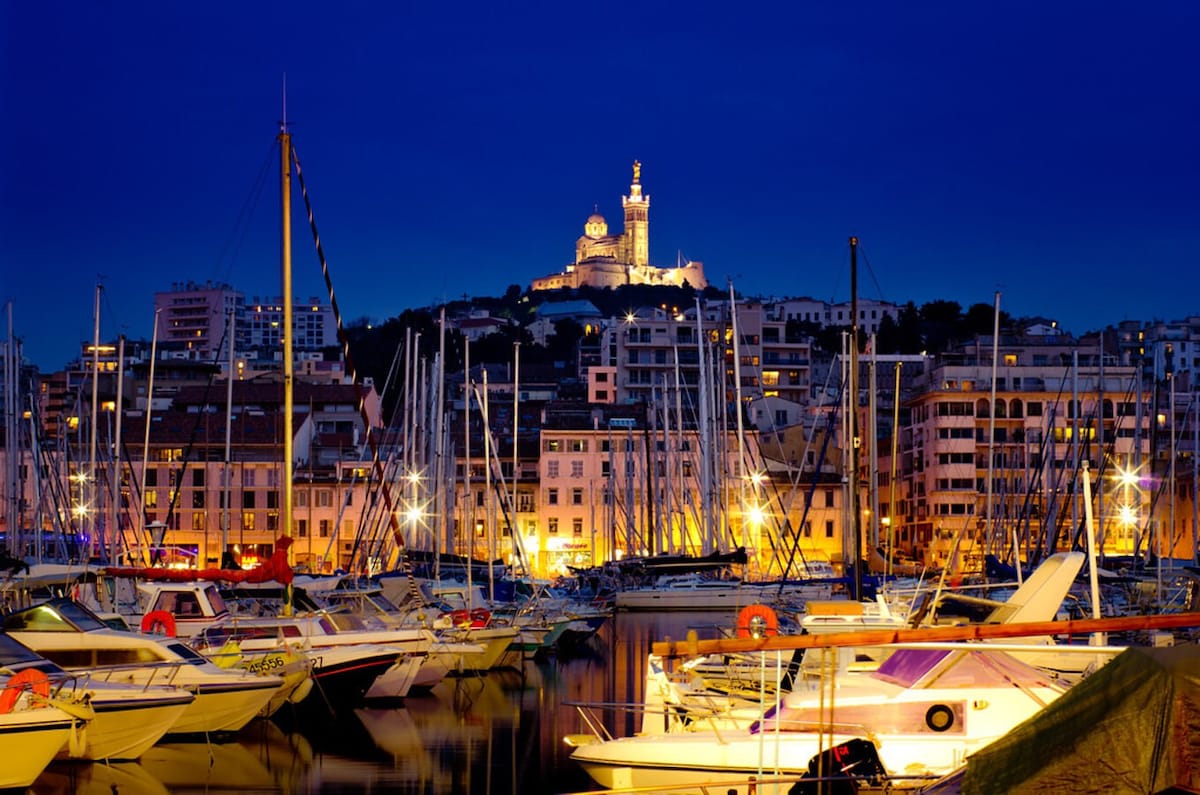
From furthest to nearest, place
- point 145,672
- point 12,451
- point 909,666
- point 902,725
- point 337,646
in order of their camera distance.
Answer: point 12,451 → point 337,646 → point 145,672 → point 909,666 → point 902,725

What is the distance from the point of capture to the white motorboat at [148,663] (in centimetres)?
2561

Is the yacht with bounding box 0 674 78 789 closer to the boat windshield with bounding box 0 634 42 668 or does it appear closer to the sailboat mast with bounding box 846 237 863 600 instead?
the boat windshield with bounding box 0 634 42 668

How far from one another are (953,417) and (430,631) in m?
78.4

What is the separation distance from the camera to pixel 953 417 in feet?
354

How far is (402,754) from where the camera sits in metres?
26.0

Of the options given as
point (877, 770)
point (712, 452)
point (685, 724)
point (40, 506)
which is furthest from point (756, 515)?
point (877, 770)

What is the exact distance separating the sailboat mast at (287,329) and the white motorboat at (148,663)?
474 cm

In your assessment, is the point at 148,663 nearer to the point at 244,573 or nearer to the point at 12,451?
the point at 244,573

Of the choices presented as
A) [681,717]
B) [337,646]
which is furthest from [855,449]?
[681,717]

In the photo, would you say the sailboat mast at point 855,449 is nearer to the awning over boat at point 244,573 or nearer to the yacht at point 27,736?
the awning over boat at point 244,573

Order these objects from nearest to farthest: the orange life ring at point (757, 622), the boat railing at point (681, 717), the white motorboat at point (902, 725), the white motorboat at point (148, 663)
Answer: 1. the white motorboat at point (902, 725)
2. the boat railing at point (681, 717)
3. the orange life ring at point (757, 622)
4. the white motorboat at point (148, 663)

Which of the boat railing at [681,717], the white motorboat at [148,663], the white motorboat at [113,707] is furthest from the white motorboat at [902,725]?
the white motorboat at [148,663]

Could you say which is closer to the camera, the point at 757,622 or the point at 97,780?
the point at 97,780

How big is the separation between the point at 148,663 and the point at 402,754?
3808 millimetres
